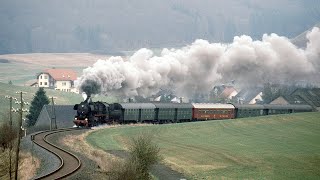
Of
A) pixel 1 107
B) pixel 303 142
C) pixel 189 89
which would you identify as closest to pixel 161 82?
pixel 189 89

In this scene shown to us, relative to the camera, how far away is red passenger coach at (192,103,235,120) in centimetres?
7309

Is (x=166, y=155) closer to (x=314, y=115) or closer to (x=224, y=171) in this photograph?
(x=224, y=171)

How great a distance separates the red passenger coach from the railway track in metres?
29.6

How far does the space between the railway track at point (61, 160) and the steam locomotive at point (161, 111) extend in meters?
8.73

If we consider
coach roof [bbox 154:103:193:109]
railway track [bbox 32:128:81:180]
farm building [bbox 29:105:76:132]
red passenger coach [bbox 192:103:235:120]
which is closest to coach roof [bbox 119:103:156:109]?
coach roof [bbox 154:103:193:109]

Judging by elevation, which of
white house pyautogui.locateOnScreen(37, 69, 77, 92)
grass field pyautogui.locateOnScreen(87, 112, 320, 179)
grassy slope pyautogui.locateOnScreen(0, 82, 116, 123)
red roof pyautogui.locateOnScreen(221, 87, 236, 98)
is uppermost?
white house pyautogui.locateOnScreen(37, 69, 77, 92)

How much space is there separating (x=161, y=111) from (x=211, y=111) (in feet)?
33.9

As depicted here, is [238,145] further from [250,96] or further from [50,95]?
[250,96]

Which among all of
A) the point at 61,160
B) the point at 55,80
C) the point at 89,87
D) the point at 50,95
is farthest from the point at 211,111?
the point at 55,80

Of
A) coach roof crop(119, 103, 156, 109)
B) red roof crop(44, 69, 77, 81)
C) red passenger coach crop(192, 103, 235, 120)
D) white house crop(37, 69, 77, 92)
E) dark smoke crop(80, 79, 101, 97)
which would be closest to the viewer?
dark smoke crop(80, 79, 101, 97)

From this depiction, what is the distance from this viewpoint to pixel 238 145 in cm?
5084

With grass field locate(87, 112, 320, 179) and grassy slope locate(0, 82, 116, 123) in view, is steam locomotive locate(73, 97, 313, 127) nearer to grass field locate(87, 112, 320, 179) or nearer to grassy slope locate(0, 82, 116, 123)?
grass field locate(87, 112, 320, 179)

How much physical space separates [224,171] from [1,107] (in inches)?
2942

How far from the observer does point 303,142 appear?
54125mm
